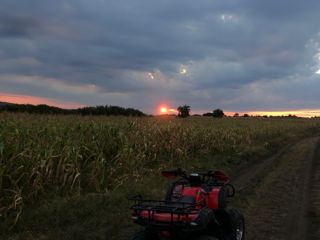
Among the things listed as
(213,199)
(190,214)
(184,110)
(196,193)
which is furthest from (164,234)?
(184,110)

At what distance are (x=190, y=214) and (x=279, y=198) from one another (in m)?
5.57

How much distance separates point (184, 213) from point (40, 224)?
4034mm

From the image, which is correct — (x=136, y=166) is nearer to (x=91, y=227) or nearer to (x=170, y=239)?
(x=91, y=227)

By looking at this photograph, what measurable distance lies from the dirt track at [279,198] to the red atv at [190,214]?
4.40 feet

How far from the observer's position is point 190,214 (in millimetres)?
3242

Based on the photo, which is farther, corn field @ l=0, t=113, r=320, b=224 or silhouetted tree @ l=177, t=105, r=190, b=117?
silhouetted tree @ l=177, t=105, r=190, b=117

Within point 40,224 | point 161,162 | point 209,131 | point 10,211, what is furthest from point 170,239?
point 209,131

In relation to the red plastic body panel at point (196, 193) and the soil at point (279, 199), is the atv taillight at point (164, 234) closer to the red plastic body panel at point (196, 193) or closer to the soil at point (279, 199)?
the red plastic body panel at point (196, 193)

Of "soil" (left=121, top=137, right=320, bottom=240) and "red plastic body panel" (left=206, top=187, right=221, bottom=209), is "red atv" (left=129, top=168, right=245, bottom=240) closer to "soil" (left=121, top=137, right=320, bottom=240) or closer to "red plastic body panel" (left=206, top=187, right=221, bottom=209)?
"red plastic body panel" (left=206, top=187, right=221, bottom=209)

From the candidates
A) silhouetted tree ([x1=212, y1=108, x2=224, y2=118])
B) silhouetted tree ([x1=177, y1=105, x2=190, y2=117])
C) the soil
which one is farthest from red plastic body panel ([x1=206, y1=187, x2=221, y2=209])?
silhouetted tree ([x1=212, y1=108, x2=224, y2=118])

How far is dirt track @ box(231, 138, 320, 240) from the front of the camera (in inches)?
218

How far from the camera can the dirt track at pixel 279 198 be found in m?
5.55

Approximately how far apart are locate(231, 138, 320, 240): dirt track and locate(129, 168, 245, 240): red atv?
134 centimetres

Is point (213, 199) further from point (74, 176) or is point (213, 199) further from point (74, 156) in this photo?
point (74, 176)
